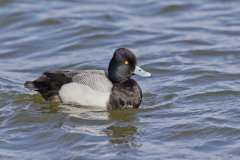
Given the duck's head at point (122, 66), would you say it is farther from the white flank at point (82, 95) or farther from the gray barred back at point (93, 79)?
the white flank at point (82, 95)

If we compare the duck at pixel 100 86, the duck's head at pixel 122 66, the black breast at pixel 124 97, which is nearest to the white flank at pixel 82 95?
the duck at pixel 100 86

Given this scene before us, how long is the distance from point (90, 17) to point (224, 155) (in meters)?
9.81

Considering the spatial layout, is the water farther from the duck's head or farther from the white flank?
the duck's head

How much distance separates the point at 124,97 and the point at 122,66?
1.65 feet

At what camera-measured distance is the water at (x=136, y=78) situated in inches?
385

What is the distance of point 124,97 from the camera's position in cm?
1148

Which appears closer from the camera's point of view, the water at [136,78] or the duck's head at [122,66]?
the water at [136,78]

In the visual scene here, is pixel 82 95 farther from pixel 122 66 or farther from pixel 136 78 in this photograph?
pixel 136 78

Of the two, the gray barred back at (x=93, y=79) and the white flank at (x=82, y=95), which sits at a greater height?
the gray barred back at (x=93, y=79)

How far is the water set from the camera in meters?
9.78

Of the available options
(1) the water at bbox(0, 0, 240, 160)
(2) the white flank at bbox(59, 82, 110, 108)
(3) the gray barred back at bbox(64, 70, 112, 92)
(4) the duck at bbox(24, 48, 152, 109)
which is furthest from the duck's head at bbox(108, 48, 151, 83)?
(1) the water at bbox(0, 0, 240, 160)

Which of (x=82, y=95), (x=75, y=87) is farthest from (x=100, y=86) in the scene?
(x=75, y=87)

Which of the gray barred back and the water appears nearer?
the water

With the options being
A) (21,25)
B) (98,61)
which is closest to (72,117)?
(98,61)
